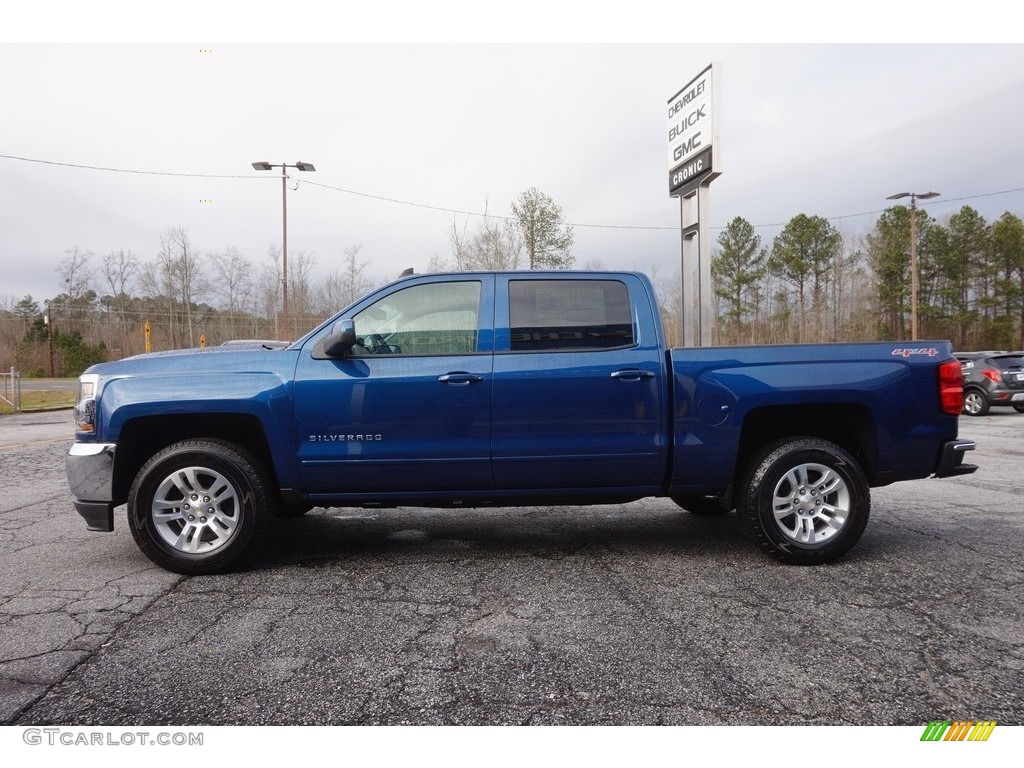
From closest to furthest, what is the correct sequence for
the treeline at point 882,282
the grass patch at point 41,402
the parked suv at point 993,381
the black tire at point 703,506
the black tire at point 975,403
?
the black tire at point 703,506
the parked suv at point 993,381
the black tire at point 975,403
the grass patch at point 41,402
the treeline at point 882,282

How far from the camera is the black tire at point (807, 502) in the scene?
3.99 metres

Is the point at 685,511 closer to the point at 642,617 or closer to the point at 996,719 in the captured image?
the point at 642,617

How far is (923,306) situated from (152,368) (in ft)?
187

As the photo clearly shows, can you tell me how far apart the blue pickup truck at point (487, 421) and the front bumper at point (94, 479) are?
1 cm

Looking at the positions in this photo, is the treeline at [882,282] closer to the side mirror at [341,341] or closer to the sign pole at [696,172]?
the sign pole at [696,172]

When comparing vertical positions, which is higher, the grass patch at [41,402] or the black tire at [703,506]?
the grass patch at [41,402]

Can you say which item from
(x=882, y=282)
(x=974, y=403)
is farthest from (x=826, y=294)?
(x=974, y=403)

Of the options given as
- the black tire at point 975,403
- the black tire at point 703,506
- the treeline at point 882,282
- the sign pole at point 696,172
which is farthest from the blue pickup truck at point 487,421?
the treeline at point 882,282

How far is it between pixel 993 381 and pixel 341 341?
1674 cm

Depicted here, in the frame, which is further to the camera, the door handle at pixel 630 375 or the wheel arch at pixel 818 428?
the wheel arch at pixel 818 428

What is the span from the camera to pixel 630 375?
4.01m

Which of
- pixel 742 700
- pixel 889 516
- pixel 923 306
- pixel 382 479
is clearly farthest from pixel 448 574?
pixel 923 306

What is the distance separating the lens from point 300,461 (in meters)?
3.96

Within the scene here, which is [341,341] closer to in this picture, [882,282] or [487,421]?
[487,421]
